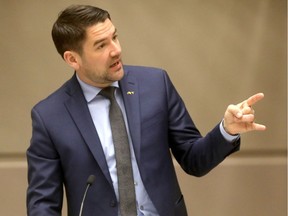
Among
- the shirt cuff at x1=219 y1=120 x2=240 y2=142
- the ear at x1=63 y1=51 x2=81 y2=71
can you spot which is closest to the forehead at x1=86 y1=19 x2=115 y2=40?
the ear at x1=63 y1=51 x2=81 y2=71

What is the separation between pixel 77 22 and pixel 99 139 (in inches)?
16.0

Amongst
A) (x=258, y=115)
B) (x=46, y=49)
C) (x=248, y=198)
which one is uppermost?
(x=46, y=49)

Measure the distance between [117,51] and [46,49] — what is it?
1103 millimetres

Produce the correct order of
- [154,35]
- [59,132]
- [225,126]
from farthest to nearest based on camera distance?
[154,35] → [59,132] → [225,126]

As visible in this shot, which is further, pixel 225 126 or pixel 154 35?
pixel 154 35

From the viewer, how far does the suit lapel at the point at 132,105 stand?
197 centimetres

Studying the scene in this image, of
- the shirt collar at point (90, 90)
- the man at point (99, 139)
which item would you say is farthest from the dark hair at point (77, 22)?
the shirt collar at point (90, 90)

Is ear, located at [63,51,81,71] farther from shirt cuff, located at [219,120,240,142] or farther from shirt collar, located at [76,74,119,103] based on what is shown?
shirt cuff, located at [219,120,240,142]

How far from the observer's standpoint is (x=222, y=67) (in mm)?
2953

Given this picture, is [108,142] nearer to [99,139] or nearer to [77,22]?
[99,139]

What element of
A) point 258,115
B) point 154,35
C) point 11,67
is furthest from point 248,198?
point 11,67

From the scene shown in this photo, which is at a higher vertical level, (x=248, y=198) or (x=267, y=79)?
(x=267, y=79)

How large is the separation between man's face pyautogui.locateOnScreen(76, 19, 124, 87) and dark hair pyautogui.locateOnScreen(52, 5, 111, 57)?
0.02 meters

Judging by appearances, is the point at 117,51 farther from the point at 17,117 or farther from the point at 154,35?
the point at 17,117
